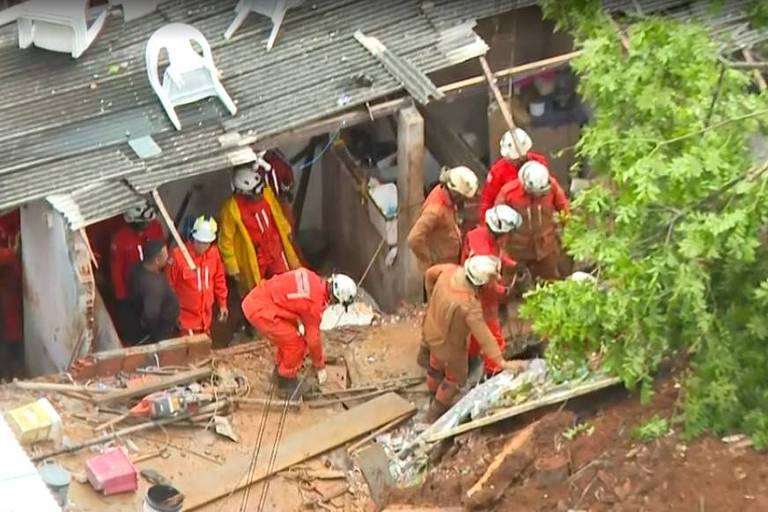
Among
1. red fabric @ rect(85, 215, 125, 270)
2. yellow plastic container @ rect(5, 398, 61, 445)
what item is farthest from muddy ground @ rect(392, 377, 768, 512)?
red fabric @ rect(85, 215, 125, 270)

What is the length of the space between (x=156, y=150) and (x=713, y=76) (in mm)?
6224

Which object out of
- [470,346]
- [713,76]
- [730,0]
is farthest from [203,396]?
[713,76]

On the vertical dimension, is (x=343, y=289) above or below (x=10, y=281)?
below

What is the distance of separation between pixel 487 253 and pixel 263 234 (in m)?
2.31

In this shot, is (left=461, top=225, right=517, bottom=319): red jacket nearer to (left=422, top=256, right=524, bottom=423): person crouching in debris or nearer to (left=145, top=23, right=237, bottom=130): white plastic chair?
(left=422, top=256, right=524, bottom=423): person crouching in debris

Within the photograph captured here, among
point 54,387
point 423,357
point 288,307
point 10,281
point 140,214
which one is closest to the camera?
point 288,307

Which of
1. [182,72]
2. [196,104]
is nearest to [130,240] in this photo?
[196,104]

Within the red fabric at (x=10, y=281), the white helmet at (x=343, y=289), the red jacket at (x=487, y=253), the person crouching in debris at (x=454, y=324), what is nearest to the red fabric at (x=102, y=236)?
the red fabric at (x=10, y=281)

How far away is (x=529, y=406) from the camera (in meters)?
10.1

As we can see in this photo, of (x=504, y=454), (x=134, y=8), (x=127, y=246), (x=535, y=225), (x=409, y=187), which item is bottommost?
(x=504, y=454)

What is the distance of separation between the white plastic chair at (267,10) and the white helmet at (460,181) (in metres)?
2.25

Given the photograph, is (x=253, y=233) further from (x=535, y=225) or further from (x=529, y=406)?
(x=529, y=406)

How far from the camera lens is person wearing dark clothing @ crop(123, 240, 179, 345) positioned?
39.2 ft

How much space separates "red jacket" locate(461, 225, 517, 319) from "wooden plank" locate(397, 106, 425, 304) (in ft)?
4.41
